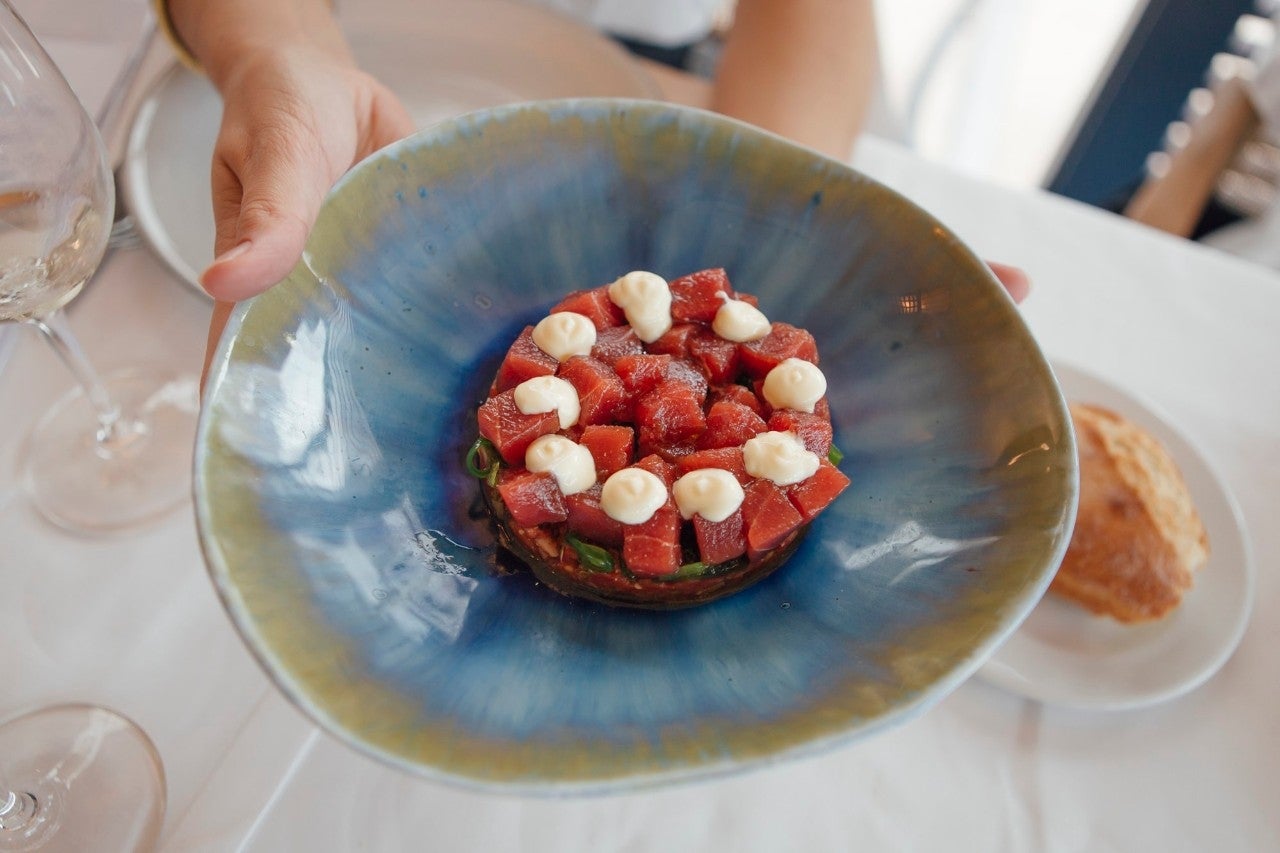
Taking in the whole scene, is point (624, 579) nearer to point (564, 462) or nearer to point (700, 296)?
point (564, 462)

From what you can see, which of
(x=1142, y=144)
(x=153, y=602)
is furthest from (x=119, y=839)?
(x=1142, y=144)

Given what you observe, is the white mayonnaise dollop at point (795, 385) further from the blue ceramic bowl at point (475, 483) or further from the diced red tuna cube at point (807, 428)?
the blue ceramic bowl at point (475, 483)

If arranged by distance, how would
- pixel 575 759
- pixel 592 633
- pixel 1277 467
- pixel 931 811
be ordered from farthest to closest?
pixel 1277 467 < pixel 931 811 < pixel 592 633 < pixel 575 759

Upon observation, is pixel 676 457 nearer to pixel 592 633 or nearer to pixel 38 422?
pixel 592 633

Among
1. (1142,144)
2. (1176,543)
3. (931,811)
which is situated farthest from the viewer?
(1142,144)

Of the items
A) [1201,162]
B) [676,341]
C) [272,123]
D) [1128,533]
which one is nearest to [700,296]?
[676,341]

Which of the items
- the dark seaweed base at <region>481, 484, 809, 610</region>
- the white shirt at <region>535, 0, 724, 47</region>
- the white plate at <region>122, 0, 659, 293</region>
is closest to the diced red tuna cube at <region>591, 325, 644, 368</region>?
the dark seaweed base at <region>481, 484, 809, 610</region>
